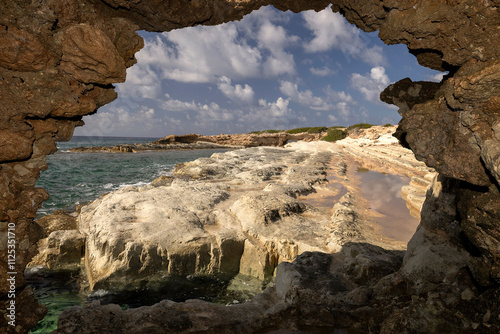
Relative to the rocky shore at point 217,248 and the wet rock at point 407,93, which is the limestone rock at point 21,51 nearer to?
the rocky shore at point 217,248

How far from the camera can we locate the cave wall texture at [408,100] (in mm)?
3260

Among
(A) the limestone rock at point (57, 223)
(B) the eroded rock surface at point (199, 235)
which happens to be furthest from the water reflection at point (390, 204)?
(A) the limestone rock at point (57, 223)

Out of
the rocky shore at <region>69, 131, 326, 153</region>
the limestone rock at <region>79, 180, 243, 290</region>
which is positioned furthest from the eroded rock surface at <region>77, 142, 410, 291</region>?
the rocky shore at <region>69, 131, 326, 153</region>

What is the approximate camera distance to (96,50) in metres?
3.86

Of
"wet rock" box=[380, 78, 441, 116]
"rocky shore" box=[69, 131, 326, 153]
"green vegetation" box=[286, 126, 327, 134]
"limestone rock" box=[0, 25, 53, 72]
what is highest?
"green vegetation" box=[286, 126, 327, 134]

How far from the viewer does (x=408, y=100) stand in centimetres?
480

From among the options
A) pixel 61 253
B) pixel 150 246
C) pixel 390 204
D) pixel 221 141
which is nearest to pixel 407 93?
pixel 150 246

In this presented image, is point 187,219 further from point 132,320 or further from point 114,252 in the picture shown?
point 132,320

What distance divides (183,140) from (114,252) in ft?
251

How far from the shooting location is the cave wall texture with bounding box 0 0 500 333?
3260 mm

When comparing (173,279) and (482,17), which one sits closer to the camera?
(482,17)

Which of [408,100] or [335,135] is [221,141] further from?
[408,100]

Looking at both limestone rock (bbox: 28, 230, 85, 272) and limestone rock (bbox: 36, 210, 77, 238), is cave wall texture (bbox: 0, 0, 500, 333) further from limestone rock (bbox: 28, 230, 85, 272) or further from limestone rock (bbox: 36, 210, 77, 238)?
limestone rock (bbox: 36, 210, 77, 238)

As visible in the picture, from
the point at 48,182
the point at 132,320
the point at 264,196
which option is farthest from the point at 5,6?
the point at 48,182
